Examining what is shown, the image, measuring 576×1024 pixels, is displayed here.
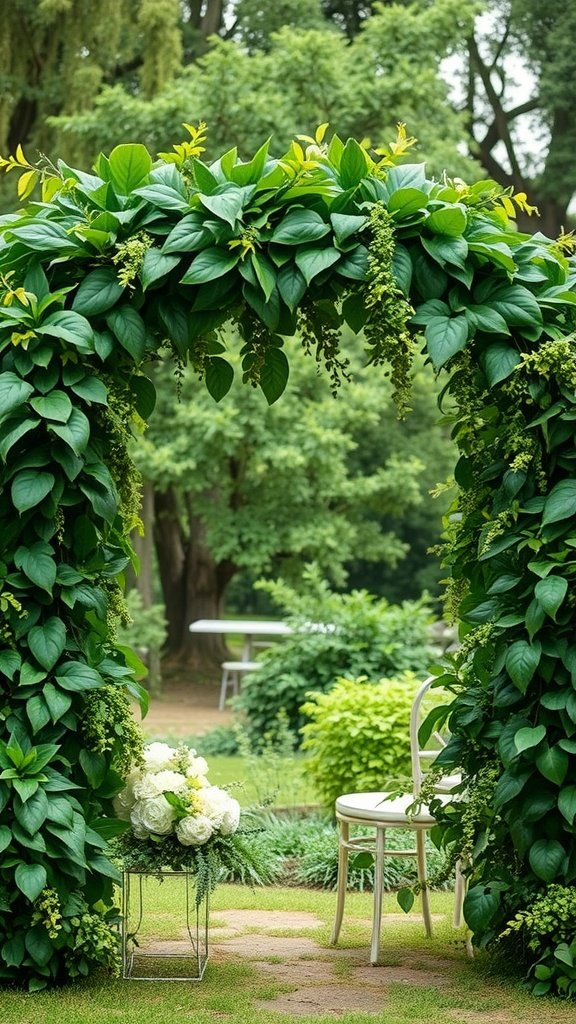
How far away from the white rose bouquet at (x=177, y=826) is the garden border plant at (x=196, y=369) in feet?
0.32

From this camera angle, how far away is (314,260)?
3896 mm

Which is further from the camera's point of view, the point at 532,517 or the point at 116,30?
the point at 116,30

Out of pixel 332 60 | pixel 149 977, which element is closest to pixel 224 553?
pixel 332 60

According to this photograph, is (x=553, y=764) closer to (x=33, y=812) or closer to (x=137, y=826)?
(x=137, y=826)

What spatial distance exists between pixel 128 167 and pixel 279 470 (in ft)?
34.4

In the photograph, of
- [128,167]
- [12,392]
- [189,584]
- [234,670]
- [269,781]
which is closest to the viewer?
[12,392]

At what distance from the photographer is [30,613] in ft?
13.1

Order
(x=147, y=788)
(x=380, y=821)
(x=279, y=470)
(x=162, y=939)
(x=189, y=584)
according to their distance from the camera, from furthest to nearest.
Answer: (x=189, y=584)
(x=279, y=470)
(x=162, y=939)
(x=380, y=821)
(x=147, y=788)

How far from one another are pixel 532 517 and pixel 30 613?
1604 millimetres

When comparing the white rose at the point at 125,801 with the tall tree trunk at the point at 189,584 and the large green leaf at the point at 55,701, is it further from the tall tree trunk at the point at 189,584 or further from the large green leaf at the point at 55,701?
the tall tree trunk at the point at 189,584

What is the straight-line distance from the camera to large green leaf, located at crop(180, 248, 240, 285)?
387 centimetres

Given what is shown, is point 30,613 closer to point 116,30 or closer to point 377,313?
point 377,313

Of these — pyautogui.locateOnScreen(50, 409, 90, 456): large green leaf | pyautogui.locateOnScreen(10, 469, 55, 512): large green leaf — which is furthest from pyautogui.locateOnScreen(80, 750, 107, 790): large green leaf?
pyautogui.locateOnScreen(50, 409, 90, 456): large green leaf

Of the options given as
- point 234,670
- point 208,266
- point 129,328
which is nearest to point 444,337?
point 208,266
